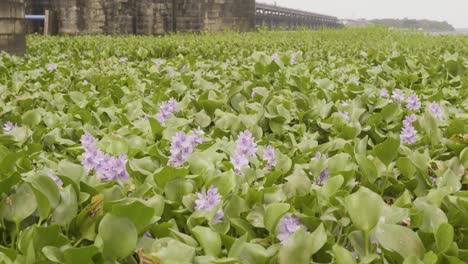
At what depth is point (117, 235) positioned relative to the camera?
1.33 meters

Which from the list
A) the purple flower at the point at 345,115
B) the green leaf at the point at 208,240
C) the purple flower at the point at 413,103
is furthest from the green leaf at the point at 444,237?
the purple flower at the point at 413,103

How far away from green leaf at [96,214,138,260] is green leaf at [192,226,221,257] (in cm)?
17

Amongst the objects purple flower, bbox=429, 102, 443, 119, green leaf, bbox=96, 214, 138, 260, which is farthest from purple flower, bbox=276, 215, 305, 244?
purple flower, bbox=429, 102, 443, 119

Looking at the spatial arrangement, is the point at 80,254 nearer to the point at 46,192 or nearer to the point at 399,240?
the point at 46,192

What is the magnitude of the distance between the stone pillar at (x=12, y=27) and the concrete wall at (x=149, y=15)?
10.5m

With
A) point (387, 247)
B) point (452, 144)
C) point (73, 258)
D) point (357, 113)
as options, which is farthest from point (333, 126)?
point (73, 258)

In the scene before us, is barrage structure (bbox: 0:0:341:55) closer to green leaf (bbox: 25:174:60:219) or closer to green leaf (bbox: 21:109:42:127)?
green leaf (bbox: 21:109:42:127)

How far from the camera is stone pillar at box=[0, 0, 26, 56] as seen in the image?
8727mm

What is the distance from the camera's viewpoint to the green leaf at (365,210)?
4.67 feet

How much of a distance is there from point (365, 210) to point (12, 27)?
850cm

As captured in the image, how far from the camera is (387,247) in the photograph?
1367 millimetres

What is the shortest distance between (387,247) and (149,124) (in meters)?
1.59

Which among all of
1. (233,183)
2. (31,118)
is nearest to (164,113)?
(31,118)

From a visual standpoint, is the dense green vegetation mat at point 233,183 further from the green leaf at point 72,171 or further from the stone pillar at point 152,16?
the stone pillar at point 152,16
